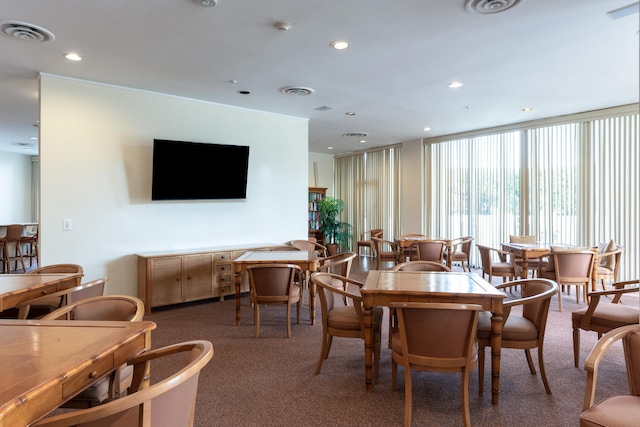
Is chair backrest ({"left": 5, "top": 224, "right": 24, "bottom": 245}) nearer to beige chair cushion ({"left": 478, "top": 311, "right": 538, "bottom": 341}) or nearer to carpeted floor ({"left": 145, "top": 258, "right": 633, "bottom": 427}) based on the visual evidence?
carpeted floor ({"left": 145, "top": 258, "right": 633, "bottom": 427})

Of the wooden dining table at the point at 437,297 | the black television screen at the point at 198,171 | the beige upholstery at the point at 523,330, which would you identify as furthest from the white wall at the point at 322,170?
the beige upholstery at the point at 523,330

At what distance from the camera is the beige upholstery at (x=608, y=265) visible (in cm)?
535

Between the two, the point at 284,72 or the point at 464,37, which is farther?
the point at 284,72

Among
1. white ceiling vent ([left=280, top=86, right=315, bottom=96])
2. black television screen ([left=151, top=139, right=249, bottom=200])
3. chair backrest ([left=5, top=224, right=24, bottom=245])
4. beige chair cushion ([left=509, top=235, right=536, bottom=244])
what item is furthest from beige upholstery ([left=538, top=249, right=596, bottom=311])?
chair backrest ([left=5, top=224, right=24, bottom=245])

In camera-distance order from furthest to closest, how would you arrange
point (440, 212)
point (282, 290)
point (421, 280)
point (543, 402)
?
point (440, 212)
point (282, 290)
point (421, 280)
point (543, 402)

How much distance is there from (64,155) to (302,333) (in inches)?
144

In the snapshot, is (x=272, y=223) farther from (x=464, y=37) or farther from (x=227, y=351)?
(x=464, y=37)

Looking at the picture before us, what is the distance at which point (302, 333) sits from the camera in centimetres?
430

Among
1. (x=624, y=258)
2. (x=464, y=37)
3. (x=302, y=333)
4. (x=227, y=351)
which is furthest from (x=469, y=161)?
(x=227, y=351)

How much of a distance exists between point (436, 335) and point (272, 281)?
220 centimetres

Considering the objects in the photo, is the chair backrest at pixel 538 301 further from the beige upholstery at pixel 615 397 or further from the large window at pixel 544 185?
the large window at pixel 544 185

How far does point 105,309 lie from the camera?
95.0 inches

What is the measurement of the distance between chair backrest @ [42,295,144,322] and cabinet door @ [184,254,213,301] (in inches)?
116

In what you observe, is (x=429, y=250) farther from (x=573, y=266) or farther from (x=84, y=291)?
(x=84, y=291)
